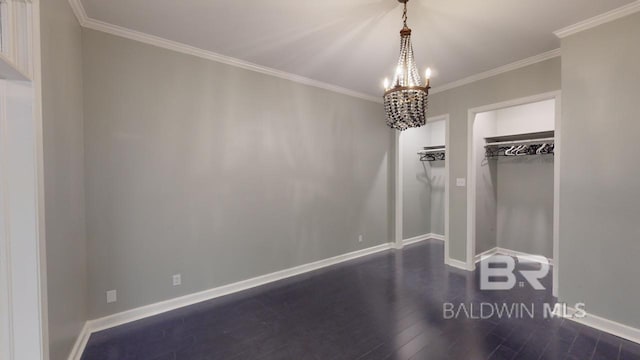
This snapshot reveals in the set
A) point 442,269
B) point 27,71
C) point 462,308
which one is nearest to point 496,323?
point 462,308

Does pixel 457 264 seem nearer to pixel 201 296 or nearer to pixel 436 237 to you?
pixel 436 237

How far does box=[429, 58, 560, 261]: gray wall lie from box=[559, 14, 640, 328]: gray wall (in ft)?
2.48

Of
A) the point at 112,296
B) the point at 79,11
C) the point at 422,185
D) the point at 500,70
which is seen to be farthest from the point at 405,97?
the point at 422,185

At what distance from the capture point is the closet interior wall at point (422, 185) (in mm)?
5465

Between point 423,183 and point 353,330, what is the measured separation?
415cm

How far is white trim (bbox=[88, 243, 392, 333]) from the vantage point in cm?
245

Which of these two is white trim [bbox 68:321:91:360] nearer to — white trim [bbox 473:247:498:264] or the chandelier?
the chandelier

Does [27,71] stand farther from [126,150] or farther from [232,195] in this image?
[232,195]

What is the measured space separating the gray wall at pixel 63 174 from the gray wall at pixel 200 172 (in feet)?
0.61

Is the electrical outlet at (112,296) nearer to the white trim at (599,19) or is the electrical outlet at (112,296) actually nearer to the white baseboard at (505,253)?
the white baseboard at (505,253)

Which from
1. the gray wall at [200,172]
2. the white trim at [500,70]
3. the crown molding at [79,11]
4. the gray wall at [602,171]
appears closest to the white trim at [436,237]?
the gray wall at [200,172]

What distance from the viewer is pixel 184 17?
7.67ft

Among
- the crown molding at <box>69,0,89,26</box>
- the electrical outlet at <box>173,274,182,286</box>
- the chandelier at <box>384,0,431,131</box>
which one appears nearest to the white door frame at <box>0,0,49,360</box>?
the crown molding at <box>69,0,89,26</box>
